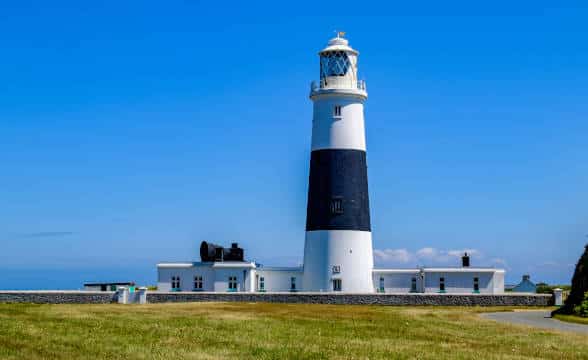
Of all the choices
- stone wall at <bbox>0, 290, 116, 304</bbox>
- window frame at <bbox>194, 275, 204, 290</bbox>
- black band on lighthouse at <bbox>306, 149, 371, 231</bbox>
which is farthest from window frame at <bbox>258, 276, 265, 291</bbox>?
stone wall at <bbox>0, 290, 116, 304</bbox>

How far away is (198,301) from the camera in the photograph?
2227 inches

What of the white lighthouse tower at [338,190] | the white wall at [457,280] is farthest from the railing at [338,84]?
the white wall at [457,280]

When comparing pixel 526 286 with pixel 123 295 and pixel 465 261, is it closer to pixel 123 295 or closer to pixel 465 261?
pixel 465 261

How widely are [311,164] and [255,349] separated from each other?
35.4 metres

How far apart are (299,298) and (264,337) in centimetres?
2712

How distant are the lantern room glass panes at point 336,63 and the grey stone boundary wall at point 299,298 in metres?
16.3

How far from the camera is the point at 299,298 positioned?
55.5 metres

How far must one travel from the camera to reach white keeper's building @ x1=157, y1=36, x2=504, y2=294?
5841 centimetres

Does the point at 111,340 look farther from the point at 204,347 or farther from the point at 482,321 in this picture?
the point at 482,321

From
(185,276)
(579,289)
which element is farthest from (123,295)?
(579,289)

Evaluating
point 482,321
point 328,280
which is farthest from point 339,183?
point 482,321

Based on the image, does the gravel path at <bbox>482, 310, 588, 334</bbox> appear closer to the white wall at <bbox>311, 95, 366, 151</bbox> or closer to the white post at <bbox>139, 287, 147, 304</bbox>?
the white wall at <bbox>311, 95, 366, 151</bbox>

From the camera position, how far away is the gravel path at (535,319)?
35.5 metres

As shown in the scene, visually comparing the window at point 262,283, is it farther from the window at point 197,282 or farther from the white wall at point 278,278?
the window at point 197,282
